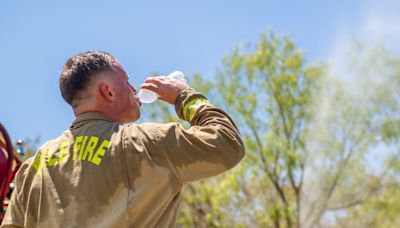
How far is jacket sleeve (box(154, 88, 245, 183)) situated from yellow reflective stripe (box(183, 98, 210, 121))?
0.11 metres

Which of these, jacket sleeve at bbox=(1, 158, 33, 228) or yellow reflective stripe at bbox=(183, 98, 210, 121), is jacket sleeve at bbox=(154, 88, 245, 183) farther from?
jacket sleeve at bbox=(1, 158, 33, 228)

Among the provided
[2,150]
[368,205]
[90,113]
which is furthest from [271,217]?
[90,113]

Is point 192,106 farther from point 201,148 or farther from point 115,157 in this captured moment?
point 115,157

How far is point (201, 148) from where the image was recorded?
7.16 ft

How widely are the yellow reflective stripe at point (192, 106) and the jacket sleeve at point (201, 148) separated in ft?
0.35

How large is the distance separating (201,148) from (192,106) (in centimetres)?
26

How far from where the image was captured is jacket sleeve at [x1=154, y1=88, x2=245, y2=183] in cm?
218

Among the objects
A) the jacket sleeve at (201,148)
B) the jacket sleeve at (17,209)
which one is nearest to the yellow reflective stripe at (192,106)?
the jacket sleeve at (201,148)

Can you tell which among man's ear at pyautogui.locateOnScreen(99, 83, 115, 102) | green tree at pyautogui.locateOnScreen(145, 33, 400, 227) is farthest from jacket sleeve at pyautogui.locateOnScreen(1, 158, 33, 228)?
green tree at pyautogui.locateOnScreen(145, 33, 400, 227)

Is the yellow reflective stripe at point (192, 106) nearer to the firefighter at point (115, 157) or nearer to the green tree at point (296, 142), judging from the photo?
the firefighter at point (115, 157)

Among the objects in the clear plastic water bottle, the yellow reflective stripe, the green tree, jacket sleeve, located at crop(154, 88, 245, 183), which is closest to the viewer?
jacket sleeve, located at crop(154, 88, 245, 183)

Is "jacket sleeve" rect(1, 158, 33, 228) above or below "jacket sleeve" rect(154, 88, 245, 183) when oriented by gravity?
below

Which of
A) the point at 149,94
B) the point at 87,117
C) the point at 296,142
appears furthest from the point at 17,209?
the point at 296,142

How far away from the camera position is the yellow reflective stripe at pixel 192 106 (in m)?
2.38
